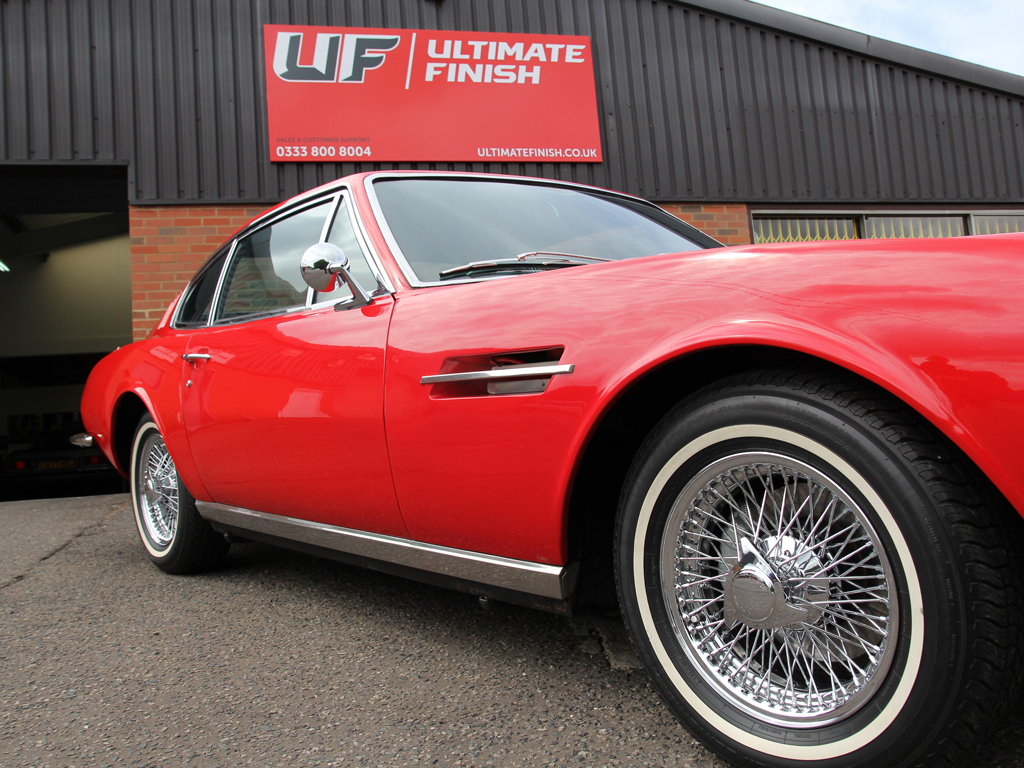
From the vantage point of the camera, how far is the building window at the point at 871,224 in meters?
7.67

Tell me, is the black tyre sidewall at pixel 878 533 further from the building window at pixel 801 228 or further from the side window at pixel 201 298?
the building window at pixel 801 228

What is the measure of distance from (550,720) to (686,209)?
21.6 feet

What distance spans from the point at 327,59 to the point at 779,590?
265 inches

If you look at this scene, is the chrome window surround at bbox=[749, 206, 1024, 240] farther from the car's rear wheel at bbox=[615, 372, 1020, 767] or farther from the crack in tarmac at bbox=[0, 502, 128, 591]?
the car's rear wheel at bbox=[615, 372, 1020, 767]

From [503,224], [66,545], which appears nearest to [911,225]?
[503,224]

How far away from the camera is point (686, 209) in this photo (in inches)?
289

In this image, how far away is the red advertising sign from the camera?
650cm

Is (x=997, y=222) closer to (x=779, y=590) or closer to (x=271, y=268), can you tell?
(x=271, y=268)

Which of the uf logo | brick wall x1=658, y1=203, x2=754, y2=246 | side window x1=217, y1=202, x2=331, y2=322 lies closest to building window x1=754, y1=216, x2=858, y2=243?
brick wall x1=658, y1=203, x2=754, y2=246

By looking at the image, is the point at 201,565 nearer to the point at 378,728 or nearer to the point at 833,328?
the point at 378,728

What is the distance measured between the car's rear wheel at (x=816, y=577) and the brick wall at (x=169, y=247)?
5905mm

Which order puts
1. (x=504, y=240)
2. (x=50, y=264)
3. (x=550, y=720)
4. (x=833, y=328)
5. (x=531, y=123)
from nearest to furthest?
(x=833, y=328) < (x=550, y=720) < (x=504, y=240) < (x=531, y=123) < (x=50, y=264)

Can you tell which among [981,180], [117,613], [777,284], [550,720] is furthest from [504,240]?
[981,180]

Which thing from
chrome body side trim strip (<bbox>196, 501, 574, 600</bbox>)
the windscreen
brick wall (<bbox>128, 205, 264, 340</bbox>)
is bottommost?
chrome body side trim strip (<bbox>196, 501, 574, 600</bbox>)
